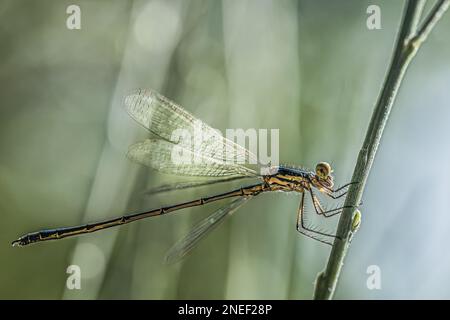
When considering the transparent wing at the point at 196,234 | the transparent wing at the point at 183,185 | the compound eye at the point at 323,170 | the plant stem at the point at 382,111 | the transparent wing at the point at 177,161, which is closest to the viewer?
the plant stem at the point at 382,111

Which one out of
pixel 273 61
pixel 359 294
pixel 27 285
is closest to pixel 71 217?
pixel 27 285

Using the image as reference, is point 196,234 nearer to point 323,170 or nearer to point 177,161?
point 177,161

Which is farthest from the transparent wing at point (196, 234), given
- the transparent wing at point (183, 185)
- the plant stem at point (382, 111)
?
the plant stem at point (382, 111)

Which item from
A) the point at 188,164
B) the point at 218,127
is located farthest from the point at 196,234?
the point at 218,127

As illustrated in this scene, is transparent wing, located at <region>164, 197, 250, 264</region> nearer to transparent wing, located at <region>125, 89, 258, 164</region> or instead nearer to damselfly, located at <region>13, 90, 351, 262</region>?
damselfly, located at <region>13, 90, 351, 262</region>

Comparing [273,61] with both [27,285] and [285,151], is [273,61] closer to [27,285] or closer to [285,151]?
[285,151]

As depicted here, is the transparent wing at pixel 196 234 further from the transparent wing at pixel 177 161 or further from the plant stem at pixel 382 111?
the plant stem at pixel 382 111
